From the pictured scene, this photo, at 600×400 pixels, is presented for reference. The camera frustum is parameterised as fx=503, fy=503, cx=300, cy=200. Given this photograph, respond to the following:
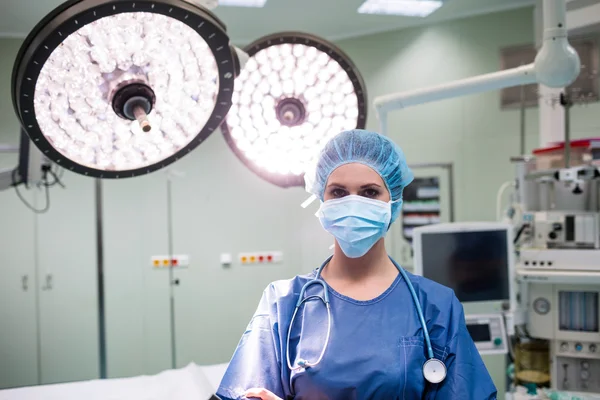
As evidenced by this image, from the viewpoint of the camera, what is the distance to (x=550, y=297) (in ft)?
7.49

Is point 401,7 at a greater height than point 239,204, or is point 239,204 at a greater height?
point 401,7

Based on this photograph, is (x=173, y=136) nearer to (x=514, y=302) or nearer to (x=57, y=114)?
(x=57, y=114)

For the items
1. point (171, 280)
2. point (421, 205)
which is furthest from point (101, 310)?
point (421, 205)

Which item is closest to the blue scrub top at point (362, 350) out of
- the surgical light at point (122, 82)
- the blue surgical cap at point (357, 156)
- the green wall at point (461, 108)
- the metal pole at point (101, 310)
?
the blue surgical cap at point (357, 156)

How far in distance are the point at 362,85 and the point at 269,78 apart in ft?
0.63

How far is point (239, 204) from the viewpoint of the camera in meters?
4.02

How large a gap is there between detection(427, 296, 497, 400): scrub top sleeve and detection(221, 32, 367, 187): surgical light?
517 mm

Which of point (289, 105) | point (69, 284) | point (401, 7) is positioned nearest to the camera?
point (289, 105)

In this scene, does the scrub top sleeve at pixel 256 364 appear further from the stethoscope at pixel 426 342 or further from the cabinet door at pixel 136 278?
the cabinet door at pixel 136 278

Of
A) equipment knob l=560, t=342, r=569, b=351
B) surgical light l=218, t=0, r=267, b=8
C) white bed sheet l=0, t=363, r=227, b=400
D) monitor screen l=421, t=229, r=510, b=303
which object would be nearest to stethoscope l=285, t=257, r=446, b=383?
white bed sheet l=0, t=363, r=227, b=400

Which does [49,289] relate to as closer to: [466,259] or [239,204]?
[239,204]

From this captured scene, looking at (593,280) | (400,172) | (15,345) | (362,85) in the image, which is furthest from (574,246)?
(15,345)

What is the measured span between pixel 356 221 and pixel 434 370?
14.3 inches

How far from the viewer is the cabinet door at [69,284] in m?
3.49
